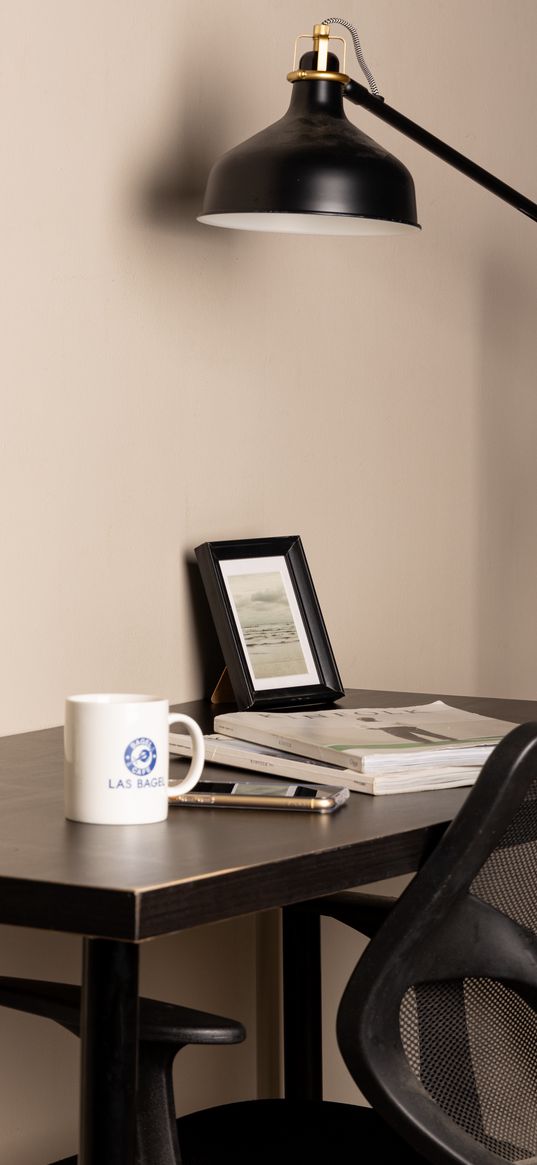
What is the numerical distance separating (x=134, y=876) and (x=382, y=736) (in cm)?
52

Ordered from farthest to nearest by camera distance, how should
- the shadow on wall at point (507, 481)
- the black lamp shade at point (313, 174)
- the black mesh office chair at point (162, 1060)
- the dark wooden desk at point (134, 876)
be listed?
the shadow on wall at point (507, 481) < the black lamp shade at point (313, 174) < the black mesh office chair at point (162, 1060) < the dark wooden desk at point (134, 876)

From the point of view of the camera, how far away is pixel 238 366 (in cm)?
189

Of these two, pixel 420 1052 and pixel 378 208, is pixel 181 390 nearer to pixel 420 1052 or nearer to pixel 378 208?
pixel 378 208

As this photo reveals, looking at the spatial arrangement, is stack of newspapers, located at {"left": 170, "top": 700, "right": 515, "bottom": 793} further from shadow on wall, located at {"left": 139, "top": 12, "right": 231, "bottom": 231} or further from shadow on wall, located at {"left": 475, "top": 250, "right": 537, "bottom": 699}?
shadow on wall, located at {"left": 475, "top": 250, "right": 537, "bottom": 699}

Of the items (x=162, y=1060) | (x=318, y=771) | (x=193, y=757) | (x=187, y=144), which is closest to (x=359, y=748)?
(x=318, y=771)

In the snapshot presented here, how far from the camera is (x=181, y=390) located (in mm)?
1781

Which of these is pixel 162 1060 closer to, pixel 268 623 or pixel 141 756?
pixel 141 756

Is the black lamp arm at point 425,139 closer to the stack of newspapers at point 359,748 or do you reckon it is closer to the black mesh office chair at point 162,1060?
the stack of newspapers at point 359,748

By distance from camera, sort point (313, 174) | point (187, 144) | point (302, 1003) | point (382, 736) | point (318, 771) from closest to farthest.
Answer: point (318, 771) → point (382, 736) → point (313, 174) → point (302, 1003) → point (187, 144)

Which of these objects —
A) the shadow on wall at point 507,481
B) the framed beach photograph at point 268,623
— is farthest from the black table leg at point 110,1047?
the shadow on wall at point 507,481

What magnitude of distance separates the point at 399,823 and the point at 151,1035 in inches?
9.5

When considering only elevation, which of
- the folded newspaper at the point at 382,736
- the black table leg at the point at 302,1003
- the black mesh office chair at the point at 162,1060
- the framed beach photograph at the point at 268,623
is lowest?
the black table leg at the point at 302,1003

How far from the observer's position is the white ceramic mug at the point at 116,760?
102cm

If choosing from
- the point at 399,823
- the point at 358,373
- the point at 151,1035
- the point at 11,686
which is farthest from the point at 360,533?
the point at 151,1035
